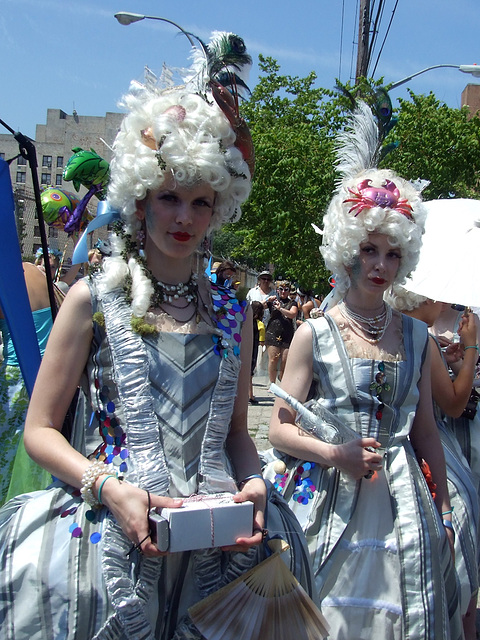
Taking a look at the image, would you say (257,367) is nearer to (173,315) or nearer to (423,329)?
(423,329)

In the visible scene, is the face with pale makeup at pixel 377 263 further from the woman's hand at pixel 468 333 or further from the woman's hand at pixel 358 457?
the woman's hand at pixel 468 333

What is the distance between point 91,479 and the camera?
1.64 metres

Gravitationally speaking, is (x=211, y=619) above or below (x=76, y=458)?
below

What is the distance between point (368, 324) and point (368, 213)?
46 centimetres

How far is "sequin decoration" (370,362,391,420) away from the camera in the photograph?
104 inches

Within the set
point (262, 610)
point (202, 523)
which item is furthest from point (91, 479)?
point (262, 610)

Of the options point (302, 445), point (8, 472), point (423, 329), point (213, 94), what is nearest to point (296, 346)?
point (302, 445)

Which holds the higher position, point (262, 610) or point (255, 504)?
point (255, 504)

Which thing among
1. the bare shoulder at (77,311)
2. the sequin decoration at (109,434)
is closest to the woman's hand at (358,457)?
the sequin decoration at (109,434)

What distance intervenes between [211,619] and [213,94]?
141 cm

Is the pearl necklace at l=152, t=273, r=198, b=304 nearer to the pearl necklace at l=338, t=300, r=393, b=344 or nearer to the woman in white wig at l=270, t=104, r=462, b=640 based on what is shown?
the woman in white wig at l=270, t=104, r=462, b=640

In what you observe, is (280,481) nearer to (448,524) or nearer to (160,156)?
(448,524)

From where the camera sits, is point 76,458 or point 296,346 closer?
point 76,458

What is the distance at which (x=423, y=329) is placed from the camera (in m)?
2.88
